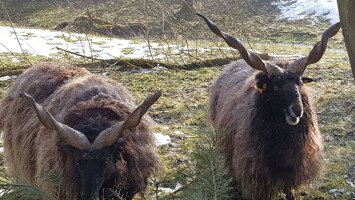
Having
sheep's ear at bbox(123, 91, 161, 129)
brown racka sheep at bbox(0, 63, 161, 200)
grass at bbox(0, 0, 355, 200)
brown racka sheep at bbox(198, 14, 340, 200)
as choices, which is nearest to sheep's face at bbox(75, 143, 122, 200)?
brown racka sheep at bbox(0, 63, 161, 200)

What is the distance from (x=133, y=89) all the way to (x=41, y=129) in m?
4.82

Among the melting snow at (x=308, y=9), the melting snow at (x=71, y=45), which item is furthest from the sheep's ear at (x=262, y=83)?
the melting snow at (x=308, y=9)

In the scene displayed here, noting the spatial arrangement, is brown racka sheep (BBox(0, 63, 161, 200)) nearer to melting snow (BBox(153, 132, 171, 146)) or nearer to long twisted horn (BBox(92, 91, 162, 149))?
long twisted horn (BBox(92, 91, 162, 149))

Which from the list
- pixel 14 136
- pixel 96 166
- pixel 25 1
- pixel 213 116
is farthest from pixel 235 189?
pixel 25 1

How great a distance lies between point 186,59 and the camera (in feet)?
37.9

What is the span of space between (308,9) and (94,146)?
2054 centimetres

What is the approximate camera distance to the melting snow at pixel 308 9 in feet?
68.2

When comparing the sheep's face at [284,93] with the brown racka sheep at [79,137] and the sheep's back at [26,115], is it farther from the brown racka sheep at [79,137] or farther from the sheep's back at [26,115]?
the sheep's back at [26,115]

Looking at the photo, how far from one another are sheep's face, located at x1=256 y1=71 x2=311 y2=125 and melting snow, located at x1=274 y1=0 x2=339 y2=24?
1648 centimetres

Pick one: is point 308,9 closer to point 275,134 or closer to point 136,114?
point 275,134

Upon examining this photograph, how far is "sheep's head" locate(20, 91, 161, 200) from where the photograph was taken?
3486 millimetres

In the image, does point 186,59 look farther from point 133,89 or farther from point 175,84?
point 133,89

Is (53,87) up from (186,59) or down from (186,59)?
up

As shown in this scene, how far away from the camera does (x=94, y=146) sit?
3.58 metres
